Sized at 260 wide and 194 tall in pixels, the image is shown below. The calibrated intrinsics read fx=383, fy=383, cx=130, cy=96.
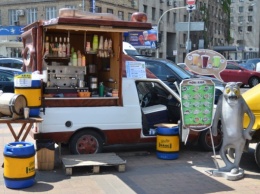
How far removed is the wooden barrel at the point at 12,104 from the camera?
619 centimetres

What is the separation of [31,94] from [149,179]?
2.49 m

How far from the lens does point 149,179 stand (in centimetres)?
636

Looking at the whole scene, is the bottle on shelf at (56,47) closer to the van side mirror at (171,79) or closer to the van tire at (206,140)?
the van side mirror at (171,79)

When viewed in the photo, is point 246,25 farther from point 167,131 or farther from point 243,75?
point 167,131

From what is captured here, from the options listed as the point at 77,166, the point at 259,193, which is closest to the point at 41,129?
the point at 77,166

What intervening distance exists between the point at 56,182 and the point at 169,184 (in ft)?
5.94

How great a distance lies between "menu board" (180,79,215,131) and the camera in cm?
705

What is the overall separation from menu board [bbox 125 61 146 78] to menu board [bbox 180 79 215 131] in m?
1.10

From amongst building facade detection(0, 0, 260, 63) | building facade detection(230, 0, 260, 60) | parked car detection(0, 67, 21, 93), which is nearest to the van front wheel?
parked car detection(0, 67, 21, 93)

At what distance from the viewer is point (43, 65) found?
7.45 metres

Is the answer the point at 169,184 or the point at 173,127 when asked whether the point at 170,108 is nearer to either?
the point at 173,127

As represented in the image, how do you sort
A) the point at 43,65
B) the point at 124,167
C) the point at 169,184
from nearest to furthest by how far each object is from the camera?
the point at 169,184 < the point at 124,167 < the point at 43,65

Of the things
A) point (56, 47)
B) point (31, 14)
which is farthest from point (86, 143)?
point (31, 14)

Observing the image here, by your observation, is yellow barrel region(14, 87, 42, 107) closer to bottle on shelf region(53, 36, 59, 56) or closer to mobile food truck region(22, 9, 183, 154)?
mobile food truck region(22, 9, 183, 154)
